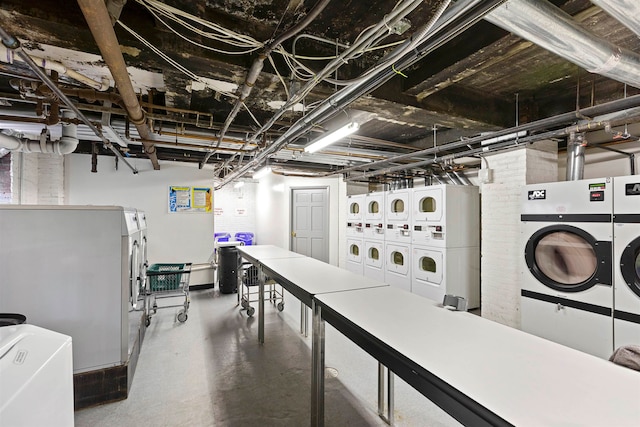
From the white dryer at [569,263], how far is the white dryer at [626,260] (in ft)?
0.14

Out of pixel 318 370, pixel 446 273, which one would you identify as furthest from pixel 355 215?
pixel 318 370

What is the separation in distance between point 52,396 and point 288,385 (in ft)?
5.48

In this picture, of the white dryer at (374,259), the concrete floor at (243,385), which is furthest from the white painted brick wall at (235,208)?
the concrete floor at (243,385)

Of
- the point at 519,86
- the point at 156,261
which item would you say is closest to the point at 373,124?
the point at 519,86

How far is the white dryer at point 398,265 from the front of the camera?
500cm

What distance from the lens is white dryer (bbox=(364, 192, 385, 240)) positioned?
5629 mm

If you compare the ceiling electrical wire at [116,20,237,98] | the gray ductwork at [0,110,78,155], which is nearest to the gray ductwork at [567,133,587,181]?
the ceiling electrical wire at [116,20,237,98]

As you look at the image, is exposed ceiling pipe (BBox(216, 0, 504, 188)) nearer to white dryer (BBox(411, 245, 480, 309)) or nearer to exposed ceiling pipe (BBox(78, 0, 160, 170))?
exposed ceiling pipe (BBox(78, 0, 160, 170))

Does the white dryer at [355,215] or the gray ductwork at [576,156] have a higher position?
the gray ductwork at [576,156]

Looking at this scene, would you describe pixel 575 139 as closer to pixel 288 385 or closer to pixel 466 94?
pixel 466 94

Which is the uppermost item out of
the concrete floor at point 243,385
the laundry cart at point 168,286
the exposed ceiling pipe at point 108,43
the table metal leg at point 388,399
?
the exposed ceiling pipe at point 108,43

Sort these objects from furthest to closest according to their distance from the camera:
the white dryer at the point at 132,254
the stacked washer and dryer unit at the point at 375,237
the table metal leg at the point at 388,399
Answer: the stacked washer and dryer unit at the point at 375,237 < the white dryer at the point at 132,254 < the table metal leg at the point at 388,399

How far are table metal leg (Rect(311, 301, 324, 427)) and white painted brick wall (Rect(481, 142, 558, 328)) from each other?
8.83ft

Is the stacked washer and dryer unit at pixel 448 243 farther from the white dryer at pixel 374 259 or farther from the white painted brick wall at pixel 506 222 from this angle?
the white dryer at pixel 374 259
